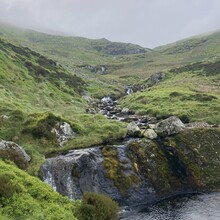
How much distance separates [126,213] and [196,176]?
49.3 ft

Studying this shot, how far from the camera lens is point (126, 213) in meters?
47.3

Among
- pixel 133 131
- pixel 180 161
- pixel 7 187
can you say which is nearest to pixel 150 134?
pixel 133 131

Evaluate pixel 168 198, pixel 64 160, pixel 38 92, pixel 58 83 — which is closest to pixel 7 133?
pixel 64 160

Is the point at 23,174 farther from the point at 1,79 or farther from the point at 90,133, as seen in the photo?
the point at 1,79

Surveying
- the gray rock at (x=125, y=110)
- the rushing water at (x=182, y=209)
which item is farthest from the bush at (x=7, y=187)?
the gray rock at (x=125, y=110)

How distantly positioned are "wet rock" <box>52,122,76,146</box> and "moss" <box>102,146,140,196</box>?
8.31 m

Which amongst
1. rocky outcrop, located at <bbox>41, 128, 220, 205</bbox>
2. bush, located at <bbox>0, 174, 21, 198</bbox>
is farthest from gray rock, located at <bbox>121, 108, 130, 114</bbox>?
bush, located at <bbox>0, 174, 21, 198</bbox>

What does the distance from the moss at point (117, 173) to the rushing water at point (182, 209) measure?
5180 millimetres

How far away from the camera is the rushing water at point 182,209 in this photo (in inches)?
1775

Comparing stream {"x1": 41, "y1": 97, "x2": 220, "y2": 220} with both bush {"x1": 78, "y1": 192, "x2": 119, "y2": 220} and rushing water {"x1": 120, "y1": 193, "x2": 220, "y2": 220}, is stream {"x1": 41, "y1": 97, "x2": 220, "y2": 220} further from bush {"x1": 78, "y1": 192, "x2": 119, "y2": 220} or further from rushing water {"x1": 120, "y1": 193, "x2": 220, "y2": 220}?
bush {"x1": 78, "y1": 192, "x2": 119, "y2": 220}

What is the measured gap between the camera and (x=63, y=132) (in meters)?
64.1

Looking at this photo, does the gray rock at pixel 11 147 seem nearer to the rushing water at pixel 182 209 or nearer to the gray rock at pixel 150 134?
the rushing water at pixel 182 209

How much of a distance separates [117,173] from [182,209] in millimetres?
11559

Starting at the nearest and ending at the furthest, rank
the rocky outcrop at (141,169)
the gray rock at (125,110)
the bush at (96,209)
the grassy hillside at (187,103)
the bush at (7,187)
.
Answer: the bush at (7,187), the bush at (96,209), the rocky outcrop at (141,169), the grassy hillside at (187,103), the gray rock at (125,110)
